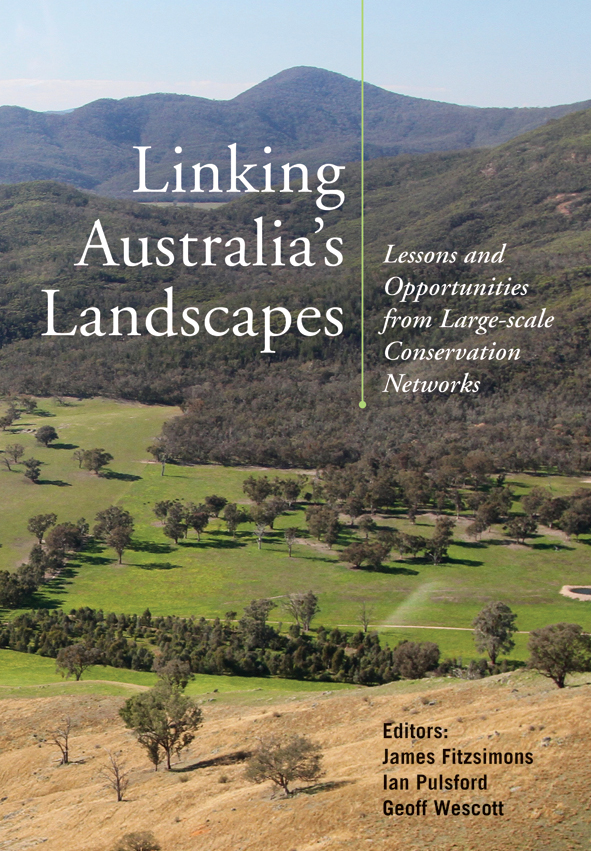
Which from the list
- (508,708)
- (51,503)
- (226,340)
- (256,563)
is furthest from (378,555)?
(226,340)

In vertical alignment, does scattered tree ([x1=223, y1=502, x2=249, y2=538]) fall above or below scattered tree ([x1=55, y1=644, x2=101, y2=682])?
above

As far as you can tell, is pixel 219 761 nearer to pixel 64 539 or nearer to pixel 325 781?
pixel 325 781

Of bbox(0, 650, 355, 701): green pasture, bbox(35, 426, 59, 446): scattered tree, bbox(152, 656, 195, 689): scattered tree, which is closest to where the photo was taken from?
bbox(152, 656, 195, 689): scattered tree

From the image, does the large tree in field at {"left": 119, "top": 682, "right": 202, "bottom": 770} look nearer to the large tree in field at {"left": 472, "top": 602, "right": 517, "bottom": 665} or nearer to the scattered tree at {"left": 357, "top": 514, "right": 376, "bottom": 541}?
the large tree in field at {"left": 472, "top": 602, "right": 517, "bottom": 665}

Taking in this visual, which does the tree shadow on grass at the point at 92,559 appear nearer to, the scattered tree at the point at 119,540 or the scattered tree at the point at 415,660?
the scattered tree at the point at 119,540

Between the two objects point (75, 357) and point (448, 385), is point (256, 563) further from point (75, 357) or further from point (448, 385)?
point (75, 357)

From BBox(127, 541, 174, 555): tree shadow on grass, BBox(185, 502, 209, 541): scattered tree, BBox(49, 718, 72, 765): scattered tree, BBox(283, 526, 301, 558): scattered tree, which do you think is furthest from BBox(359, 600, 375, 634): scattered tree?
BBox(49, 718, 72, 765): scattered tree

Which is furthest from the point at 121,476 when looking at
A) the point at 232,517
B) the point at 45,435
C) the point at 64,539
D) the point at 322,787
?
the point at 322,787
